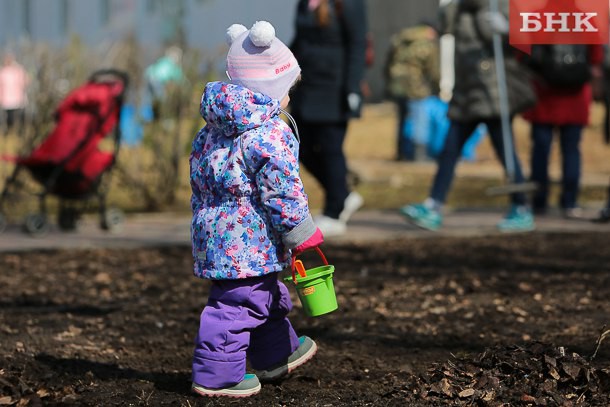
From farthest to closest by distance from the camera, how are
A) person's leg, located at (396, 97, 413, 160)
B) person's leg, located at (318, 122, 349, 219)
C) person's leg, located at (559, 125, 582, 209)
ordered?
person's leg, located at (396, 97, 413, 160) → person's leg, located at (559, 125, 582, 209) → person's leg, located at (318, 122, 349, 219)

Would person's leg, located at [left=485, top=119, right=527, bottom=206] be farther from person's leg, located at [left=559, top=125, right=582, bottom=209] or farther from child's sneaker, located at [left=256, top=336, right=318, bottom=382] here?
child's sneaker, located at [left=256, top=336, right=318, bottom=382]

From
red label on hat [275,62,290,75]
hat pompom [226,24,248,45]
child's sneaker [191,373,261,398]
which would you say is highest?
hat pompom [226,24,248,45]

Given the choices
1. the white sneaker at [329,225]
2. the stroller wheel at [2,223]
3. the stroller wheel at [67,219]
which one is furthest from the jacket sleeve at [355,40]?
the stroller wheel at [2,223]

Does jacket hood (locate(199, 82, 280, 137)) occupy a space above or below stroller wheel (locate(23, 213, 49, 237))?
above

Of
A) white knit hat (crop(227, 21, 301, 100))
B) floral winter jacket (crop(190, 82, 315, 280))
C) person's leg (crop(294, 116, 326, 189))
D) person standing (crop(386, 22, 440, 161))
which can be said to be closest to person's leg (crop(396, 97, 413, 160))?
person standing (crop(386, 22, 440, 161))

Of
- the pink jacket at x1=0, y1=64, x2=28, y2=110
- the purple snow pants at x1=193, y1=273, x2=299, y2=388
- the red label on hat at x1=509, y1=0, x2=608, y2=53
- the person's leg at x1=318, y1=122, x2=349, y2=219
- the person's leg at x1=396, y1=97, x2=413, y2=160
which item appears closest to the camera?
the purple snow pants at x1=193, y1=273, x2=299, y2=388

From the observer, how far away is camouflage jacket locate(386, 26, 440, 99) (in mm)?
16000

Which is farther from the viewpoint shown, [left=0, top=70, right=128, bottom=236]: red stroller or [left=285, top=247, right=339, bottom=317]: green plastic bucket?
[left=0, top=70, right=128, bottom=236]: red stroller

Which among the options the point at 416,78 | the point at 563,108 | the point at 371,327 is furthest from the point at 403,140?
the point at 371,327

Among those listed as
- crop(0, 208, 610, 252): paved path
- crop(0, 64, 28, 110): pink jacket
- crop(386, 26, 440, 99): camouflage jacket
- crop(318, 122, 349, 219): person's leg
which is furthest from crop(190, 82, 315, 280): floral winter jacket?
crop(386, 26, 440, 99): camouflage jacket

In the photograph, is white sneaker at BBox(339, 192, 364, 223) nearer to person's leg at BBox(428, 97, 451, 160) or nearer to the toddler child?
the toddler child

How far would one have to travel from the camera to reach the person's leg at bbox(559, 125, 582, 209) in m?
9.59

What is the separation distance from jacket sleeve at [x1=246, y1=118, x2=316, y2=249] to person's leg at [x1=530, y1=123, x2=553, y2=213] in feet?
19.4

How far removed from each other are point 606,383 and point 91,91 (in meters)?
5.85
